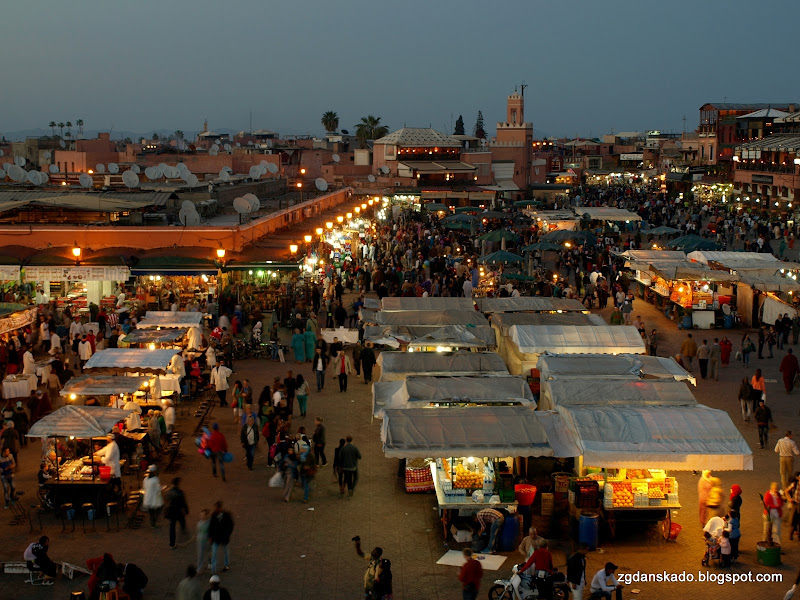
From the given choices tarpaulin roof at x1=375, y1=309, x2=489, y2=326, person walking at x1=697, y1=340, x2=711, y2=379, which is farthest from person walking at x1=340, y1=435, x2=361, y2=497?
person walking at x1=697, y1=340, x2=711, y2=379

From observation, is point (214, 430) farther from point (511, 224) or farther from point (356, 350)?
point (511, 224)

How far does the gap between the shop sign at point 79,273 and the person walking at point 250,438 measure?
1181 centimetres

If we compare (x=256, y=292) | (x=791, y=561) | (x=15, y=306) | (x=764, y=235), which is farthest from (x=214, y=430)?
(x=764, y=235)

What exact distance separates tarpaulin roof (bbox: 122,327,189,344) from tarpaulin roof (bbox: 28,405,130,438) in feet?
17.5

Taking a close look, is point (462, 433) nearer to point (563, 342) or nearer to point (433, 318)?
point (563, 342)

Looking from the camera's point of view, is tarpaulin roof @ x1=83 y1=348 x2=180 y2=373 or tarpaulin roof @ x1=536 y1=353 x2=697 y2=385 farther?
tarpaulin roof @ x1=83 y1=348 x2=180 y2=373

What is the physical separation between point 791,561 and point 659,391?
3.13 m

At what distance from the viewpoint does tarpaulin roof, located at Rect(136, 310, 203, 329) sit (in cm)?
1975

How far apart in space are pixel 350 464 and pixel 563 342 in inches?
229

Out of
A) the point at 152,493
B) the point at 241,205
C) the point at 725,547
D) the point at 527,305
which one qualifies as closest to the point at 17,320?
the point at 241,205

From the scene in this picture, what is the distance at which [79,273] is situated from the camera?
80.7ft

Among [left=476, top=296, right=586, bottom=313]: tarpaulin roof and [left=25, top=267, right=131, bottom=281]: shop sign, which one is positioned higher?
[left=25, top=267, right=131, bottom=281]: shop sign

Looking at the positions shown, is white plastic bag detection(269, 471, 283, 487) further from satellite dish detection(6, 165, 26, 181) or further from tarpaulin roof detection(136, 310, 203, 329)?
satellite dish detection(6, 165, 26, 181)

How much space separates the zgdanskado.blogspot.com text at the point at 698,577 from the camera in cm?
1048
